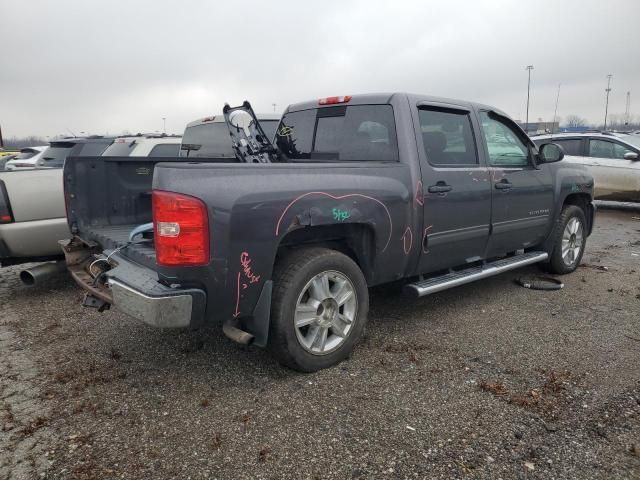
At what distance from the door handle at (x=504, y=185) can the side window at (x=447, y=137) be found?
0.32 metres

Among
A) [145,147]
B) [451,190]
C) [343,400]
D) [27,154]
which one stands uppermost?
[145,147]

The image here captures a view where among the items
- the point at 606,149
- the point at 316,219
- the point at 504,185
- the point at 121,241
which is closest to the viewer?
the point at 316,219

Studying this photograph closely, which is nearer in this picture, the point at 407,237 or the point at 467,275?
the point at 407,237

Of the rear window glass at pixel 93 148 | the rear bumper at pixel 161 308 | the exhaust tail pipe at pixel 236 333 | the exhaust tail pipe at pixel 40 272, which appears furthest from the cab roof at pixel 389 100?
the rear window glass at pixel 93 148

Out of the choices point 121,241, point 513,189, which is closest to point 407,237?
point 513,189

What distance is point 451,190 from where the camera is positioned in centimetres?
388

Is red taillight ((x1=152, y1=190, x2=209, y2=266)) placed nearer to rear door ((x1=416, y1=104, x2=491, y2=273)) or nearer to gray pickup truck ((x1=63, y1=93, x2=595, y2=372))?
gray pickup truck ((x1=63, y1=93, x2=595, y2=372))

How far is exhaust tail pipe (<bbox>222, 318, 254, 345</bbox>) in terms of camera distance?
9.36 feet

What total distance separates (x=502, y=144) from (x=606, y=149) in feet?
26.0

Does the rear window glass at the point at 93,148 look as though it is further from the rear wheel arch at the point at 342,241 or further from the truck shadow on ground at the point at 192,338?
the rear wheel arch at the point at 342,241

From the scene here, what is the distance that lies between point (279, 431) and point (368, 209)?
1.53 meters

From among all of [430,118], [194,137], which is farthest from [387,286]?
[194,137]

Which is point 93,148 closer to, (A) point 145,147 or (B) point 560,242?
(A) point 145,147

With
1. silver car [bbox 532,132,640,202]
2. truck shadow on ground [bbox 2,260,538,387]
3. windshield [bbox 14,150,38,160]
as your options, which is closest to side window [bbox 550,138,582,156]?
silver car [bbox 532,132,640,202]
